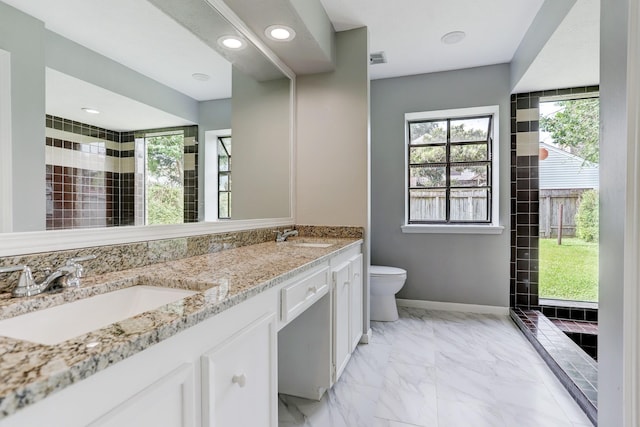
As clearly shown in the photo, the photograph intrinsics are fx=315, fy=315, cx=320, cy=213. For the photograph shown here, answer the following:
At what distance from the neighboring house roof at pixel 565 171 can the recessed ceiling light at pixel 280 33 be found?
2593mm

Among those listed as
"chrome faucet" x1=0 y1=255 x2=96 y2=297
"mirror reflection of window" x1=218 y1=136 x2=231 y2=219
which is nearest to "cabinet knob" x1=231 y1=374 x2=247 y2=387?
"chrome faucet" x1=0 y1=255 x2=96 y2=297

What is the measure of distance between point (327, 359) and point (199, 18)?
191cm

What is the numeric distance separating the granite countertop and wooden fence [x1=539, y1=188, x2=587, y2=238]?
268 centimetres

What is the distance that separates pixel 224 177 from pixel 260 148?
23.0 inches

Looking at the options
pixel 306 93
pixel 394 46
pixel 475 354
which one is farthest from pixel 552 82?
pixel 475 354

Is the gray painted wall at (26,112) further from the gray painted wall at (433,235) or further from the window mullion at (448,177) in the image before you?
the window mullion at (448,177)

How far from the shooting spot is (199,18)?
1.60 metres

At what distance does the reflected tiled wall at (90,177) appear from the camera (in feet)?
3.16

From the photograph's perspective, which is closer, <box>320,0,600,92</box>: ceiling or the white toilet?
<box>320,0,600,92</box>: ceiling

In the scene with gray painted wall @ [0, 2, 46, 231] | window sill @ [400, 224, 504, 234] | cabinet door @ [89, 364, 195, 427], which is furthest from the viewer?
window sill @ [400, 224, 504, 234]

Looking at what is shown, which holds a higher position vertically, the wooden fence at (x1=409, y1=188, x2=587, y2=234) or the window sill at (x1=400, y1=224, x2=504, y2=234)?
the wooden fence at (x1=409, y1=188, x2=587, y2=234)

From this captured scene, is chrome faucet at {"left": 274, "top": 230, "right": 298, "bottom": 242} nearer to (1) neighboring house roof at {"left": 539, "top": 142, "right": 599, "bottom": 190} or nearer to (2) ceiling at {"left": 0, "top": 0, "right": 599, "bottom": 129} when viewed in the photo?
(2) ceiling at {"left": 0, "top": 0, "right": 599, "bottom": 129}

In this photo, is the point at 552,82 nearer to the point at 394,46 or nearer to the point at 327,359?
the point at 394,46

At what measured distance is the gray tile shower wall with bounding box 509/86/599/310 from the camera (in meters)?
3.03
